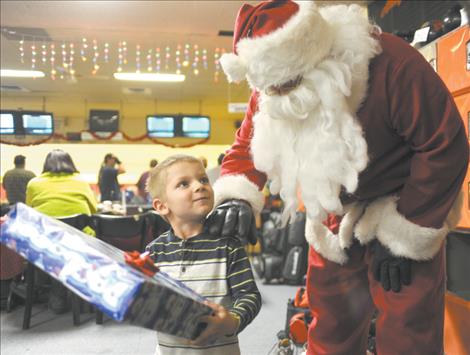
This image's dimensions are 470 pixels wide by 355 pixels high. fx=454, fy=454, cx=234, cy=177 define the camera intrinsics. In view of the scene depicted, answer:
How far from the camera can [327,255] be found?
1368 mm

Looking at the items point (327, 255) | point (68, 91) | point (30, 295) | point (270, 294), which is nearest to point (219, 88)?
point (68, 91)

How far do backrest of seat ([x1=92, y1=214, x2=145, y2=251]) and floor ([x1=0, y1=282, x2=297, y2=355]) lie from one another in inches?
22.9

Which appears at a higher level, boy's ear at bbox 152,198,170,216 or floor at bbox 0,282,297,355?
boy's ear at bbox 152,198,170,216

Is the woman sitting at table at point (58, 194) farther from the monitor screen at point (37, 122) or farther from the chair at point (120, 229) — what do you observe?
the monitor screen at point (37, 122)

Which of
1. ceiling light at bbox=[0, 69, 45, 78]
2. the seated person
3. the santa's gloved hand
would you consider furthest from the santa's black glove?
ceiling light at bbox=[0, 69, 45, 78]

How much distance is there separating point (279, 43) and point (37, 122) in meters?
8.89

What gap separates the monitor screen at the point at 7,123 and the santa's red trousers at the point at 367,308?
879 cm

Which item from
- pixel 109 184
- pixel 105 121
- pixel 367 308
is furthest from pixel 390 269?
pixel 105 121

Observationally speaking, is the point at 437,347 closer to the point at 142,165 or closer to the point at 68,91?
the point at 68,91

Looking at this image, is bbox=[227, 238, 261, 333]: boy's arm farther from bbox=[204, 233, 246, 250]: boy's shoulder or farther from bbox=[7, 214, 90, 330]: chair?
bbox=[7, 214, 90, 330]: chair

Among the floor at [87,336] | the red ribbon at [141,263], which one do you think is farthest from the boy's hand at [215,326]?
the floor at [87,336]

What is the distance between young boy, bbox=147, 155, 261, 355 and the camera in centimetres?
112

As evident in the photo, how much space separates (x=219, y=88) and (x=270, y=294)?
6.30 meters

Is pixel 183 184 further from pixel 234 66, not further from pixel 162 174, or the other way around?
pixel 234 66
